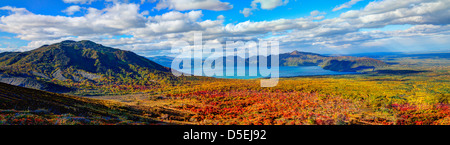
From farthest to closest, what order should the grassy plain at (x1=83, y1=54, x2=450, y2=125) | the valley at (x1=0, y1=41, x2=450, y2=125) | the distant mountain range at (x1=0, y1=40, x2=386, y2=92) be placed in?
1. the distant mountain range at (x1=0, y1=40, x2=386, y2=92)
2. the valley at (x1=0, y1=41, x2=450, y2=125)
3. the grassy plain at (x1=83, y1=54, x2=450, y2=125)

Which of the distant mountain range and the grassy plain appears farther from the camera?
A: the distant mountain range

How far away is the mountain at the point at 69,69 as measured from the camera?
98.3m

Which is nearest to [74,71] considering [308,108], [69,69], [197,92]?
[69,69]

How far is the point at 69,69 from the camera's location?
127 m

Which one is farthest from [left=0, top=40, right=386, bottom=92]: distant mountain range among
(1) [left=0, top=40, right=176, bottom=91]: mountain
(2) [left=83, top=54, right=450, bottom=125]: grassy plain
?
(2) [left=83, top=54, right=450, bottom=125]: grassy plain

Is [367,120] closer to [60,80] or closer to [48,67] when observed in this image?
[60,80]

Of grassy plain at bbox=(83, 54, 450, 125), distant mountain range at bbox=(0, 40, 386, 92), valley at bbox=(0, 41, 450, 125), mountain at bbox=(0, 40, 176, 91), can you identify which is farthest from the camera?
mountain at bbox=(0, 40, 176, 91)

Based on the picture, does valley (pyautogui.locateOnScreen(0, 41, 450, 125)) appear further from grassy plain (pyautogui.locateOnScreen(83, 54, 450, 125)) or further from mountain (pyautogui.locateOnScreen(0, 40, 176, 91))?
grassy plain (pyautogui.locateOnScreen(83, 54, 450, 125))

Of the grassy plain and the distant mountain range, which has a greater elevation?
the distant mountain range

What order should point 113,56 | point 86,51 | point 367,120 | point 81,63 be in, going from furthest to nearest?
point 113,56 < point 86,51 < point 81,63 < point 367,120

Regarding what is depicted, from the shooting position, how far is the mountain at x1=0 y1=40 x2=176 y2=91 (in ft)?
323
